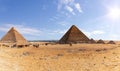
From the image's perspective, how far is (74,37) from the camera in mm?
60812

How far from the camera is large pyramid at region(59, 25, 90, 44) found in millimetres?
60681

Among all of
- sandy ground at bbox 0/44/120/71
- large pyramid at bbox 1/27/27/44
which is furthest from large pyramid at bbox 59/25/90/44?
sandy ground at bbox 0/44/120/71

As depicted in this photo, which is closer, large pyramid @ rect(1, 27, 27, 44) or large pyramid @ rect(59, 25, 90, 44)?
large pyramid @ rect(59, 25, 90, 44)

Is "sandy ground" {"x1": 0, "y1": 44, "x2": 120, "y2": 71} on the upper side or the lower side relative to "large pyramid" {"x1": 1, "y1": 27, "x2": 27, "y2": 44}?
lower

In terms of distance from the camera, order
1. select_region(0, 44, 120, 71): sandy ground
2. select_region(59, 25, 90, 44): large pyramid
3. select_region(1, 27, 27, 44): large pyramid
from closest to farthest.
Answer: select_region(0, 44, 120, 71): sandy ground < select_region(59, 25, 90, 44): large pyramid < select_region(1, 27, 27, 44): large pyramid

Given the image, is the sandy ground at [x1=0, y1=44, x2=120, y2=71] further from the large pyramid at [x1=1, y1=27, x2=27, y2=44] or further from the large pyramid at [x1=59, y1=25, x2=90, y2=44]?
the large pyramid at [x1=1, y1=27, x2=27, y2=44]

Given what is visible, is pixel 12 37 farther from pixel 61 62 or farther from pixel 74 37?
pixel 61 62

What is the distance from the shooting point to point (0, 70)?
39.6ft

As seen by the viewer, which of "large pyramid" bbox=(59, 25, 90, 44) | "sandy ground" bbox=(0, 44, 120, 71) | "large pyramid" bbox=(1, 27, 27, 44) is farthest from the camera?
"large pyramid" bbox=(1, 27, 27, 44)

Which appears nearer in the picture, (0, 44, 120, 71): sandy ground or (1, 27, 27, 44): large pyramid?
(0, 44, 120, 71): sandy ground

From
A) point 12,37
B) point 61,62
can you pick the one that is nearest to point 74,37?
point 12,37

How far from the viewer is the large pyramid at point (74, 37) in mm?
60681

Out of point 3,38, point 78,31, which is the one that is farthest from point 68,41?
point 3,38

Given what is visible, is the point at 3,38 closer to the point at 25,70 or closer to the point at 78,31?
the point at 78,31
